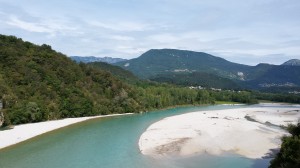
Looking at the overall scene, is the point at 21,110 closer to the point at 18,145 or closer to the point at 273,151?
the point at 18,145

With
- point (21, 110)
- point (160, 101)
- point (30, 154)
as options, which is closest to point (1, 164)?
point (30, 154)

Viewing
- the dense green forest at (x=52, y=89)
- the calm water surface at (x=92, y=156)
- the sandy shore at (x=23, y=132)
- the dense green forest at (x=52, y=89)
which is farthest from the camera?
the dense green forest at (x=52, y=89)

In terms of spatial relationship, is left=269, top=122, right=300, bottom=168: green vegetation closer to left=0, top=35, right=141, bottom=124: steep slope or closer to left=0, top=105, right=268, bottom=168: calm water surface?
left=0, top=105, right=268, bottom=168: calm water surface

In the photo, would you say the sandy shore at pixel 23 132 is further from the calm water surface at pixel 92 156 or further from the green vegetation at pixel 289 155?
the green vegetation at pixel 289 155


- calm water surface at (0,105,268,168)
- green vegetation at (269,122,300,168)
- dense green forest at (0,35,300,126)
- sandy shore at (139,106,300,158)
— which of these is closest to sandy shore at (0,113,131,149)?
calm water surface at (0,105,268,168)

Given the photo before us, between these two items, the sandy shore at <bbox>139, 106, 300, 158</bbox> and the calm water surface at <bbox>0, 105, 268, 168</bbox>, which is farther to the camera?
the sandy shore at <bbox>139, 106, 300, 158</bbox>

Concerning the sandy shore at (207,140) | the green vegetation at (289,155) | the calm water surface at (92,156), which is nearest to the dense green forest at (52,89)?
the calm water surface at (92,156)

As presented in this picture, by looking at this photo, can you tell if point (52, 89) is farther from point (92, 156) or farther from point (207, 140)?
point (207, 140)

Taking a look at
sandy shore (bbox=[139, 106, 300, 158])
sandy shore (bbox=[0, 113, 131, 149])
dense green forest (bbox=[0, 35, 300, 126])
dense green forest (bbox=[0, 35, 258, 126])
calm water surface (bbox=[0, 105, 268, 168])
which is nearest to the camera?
calm water surface (bbox=[0, 105, 268, 168])
